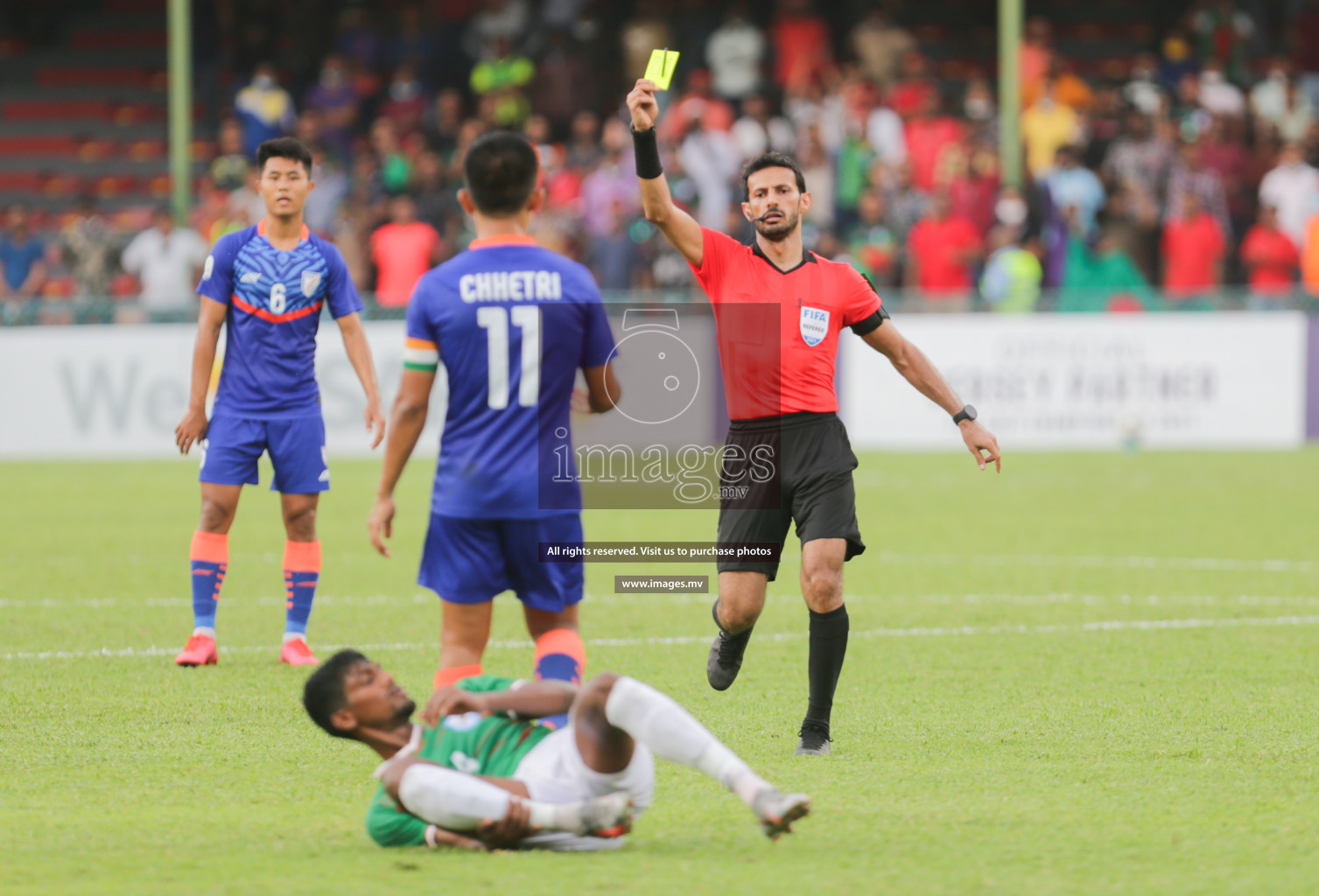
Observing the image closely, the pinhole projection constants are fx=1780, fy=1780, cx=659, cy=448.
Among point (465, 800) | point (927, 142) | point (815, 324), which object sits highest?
point (927, 142)

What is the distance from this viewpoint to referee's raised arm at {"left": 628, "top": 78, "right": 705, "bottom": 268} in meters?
5.57

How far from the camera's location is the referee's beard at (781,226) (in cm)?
629

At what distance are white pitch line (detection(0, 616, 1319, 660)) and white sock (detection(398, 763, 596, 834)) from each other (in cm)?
384

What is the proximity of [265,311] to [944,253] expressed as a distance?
1308 cm

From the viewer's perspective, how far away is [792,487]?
632 centimetres

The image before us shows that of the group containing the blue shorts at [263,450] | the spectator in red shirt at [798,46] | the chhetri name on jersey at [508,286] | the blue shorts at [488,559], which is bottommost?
the blue shorts at [488,559]

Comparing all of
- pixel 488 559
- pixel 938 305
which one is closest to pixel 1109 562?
pixel 488 559

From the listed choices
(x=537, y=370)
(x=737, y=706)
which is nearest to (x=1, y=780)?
(x=537, y=370)

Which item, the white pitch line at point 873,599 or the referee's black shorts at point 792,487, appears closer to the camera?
the referee's black shorts at point 792,487

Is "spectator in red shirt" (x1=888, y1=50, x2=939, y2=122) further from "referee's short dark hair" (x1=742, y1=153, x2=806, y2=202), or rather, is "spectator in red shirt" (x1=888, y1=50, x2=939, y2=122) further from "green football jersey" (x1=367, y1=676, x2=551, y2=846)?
"green football jersey" (x1=367, y1=676, x2=551, y2=846)

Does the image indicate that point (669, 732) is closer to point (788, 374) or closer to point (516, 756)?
point (516, 756)

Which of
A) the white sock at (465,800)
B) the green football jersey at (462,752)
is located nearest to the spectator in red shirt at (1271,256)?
the green football jersey at (462,752)

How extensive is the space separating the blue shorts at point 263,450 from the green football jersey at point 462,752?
3.42 m

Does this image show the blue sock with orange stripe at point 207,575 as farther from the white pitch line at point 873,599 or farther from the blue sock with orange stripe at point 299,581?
the white pitch line at point 873,599
